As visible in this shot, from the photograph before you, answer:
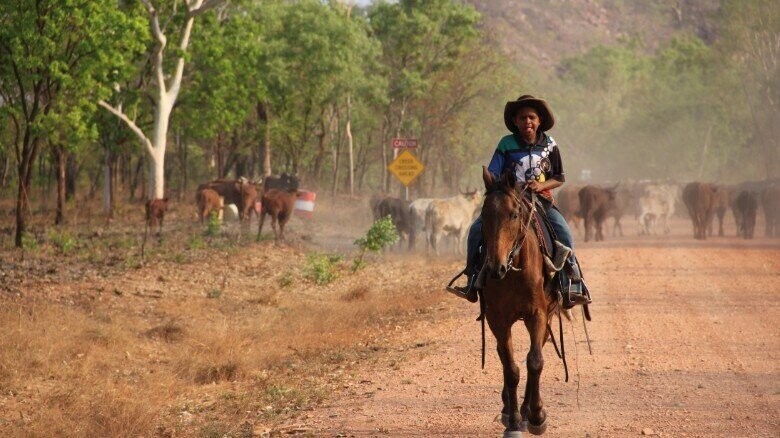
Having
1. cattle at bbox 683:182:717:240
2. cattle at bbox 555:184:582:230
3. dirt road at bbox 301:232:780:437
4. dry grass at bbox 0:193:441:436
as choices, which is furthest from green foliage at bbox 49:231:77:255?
cattle at bbox 683:182:717:240

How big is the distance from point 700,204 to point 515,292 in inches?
965

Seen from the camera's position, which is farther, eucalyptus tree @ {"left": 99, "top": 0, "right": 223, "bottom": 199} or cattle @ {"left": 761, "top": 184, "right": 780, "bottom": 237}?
eucalyptus tree @ {"left": 99, "top": 0, "right": 223, "bottom": 199}

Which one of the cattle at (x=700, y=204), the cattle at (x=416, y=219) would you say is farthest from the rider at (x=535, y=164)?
the cattle at (x=700, y=204)

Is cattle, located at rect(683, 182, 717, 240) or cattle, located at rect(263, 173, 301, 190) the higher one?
cattle, located at rect(263, 173, 301, 190)

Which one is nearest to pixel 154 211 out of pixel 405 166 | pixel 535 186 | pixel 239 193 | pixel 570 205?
pixel 239 193

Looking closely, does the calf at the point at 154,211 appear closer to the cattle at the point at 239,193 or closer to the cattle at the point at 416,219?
the cattle at the point at 239,193

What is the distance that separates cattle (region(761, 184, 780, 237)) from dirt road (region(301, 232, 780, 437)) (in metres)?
16.6

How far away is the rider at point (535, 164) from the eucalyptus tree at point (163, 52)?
27.4m

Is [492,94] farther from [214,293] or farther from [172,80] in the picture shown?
[214,293]

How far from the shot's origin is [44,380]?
1236 cm

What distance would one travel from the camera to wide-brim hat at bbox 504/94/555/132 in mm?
9148

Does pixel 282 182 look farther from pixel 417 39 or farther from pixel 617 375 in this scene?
pixel 617 375

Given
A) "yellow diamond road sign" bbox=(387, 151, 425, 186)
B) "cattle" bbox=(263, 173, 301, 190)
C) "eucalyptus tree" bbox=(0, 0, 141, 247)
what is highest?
"eucalyptus tree" bbox=(0, 0, 141, 247)

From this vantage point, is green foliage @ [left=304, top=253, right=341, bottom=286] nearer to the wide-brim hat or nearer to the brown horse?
the wide-brim hat
